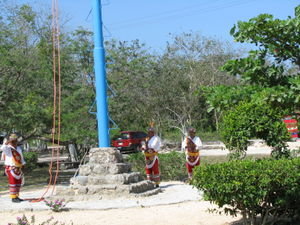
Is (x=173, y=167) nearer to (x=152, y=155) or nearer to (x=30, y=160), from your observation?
(x=152, y=155)

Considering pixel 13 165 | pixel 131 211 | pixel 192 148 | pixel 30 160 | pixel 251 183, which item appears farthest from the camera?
pixel 30 160

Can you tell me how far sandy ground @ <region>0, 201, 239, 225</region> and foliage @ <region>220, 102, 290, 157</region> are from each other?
1.51 meters

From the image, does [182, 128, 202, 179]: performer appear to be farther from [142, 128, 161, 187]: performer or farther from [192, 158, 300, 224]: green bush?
[192, 158, 300, 224]: green bush

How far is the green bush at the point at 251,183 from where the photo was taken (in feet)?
17.3

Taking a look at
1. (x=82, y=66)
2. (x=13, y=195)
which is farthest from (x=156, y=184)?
(x=82, y=66)

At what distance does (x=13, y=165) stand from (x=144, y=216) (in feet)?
12.5

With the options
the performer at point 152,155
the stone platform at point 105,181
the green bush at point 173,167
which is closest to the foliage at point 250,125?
the stone platform at point 105,181

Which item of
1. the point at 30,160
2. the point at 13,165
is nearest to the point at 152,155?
the point at 13,165

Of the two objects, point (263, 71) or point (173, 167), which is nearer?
point (263, 71)

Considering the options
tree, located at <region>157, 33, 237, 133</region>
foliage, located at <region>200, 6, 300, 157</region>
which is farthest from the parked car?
foliage, located at <region>200, 6, 300, 157</region>

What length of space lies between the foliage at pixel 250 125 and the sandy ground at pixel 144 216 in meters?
1.51

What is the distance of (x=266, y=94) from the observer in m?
Result: 5.09

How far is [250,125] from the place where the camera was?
5832mm

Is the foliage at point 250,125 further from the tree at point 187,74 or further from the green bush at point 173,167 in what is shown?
the tree at point 187,74
